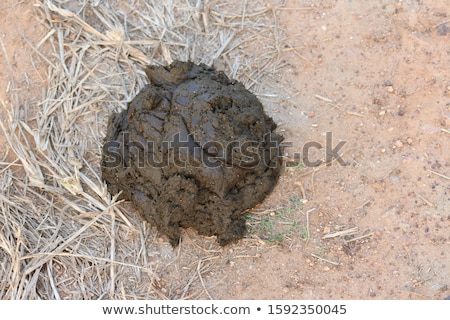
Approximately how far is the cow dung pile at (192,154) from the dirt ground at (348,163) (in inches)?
6.7

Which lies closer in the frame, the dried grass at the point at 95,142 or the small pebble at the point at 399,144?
the dried grass at the point at 95,142

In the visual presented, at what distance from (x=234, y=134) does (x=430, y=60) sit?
1472 mm

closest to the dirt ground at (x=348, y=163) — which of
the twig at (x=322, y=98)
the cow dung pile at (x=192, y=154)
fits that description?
the twig at (x=322, y=98)

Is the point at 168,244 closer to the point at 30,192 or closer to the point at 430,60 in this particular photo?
the point at 30,192

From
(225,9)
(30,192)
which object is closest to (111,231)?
(30,192)

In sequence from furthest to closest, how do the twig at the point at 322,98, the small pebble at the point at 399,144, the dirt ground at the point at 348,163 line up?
1. the twig at the point at 322,98
2. the small pebble at the point at 399,144
3. the dirt ground at the point at 348,163

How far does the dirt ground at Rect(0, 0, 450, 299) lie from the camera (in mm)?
3574

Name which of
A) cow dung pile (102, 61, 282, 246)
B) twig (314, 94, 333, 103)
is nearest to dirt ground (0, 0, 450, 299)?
twig (314, 94, 333, 103)

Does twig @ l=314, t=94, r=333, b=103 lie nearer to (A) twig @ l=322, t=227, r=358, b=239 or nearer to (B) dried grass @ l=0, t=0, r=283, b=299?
(B) dried grass @ l=0, t=0, r=283, b=299

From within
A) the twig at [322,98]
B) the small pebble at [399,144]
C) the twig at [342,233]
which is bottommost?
the twig at [342,233]

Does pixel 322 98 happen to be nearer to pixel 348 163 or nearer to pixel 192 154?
pixel 348 163

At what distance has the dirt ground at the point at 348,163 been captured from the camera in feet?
11.7

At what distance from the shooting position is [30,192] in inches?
153

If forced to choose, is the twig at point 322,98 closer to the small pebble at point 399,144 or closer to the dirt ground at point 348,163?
the dirt ground at point 348,163
